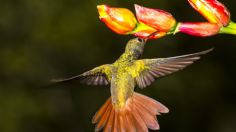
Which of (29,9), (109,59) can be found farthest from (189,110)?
(29,9)

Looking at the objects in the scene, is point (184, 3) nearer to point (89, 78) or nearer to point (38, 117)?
point (38, 117)

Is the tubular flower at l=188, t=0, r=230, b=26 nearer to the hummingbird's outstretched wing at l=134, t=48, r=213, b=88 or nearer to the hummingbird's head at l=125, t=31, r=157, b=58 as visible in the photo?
the hummingbird's outstretched wing at l=134, t=48, r=213, b=88

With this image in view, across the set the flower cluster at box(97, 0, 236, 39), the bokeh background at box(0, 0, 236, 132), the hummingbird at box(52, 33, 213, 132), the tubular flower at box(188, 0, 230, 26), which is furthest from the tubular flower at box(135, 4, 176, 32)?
the bokeh background at box(0, 0, 236, 132)

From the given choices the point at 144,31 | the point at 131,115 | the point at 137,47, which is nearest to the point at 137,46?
the point at 137,47

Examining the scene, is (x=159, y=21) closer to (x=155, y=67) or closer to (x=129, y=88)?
(x=155, y=67)

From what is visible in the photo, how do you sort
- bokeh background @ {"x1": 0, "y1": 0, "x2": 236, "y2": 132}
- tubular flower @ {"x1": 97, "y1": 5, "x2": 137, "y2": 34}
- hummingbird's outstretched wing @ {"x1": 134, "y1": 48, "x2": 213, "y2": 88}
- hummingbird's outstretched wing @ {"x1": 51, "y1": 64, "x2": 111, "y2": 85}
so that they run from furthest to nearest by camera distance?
bokeh background @ {"x1": 0, "y1": 0, "x2": 236, "y2": 132}
hummingbird's outstretched wing @ {"x1": 51, "y1": 64, "x2": 111, "y2": 85}
hummingbird's outstretched wing @ {"x1": 134, "y1": 48, "x2": 213, "y2": 88}
tubular flower @ {"x1": 97, "y1": 5, "x2": 137, "y2": 34}

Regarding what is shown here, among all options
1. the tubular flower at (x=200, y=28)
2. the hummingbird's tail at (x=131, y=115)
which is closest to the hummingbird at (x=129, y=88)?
the hummingbird's tail at (x=131, y=115)

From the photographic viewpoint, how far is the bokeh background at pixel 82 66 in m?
6.36

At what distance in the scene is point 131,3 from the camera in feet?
22.0

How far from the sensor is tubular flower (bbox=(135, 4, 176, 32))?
2.20 m

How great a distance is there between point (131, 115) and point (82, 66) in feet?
13.5

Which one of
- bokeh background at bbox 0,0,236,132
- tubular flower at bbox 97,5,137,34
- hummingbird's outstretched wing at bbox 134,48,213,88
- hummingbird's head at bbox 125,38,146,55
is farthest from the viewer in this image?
bokeh background at bbox 0,0,236,132

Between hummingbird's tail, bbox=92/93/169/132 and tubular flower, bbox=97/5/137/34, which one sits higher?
tubular flower, bbox=97/5/137/34

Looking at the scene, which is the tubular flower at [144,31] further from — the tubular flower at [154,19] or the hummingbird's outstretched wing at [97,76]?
the hummingbird's outstretched wing at [97,76]
